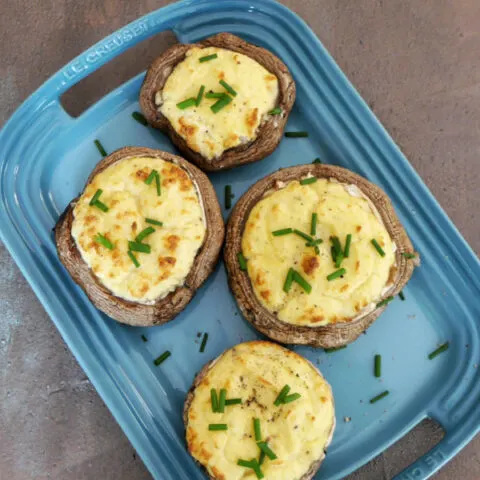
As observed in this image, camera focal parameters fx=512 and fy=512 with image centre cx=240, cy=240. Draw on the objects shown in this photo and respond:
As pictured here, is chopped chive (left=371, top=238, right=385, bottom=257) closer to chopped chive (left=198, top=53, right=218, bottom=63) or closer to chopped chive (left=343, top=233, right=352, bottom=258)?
chopped chive (left=343, top=233, right=352, bottom=258)

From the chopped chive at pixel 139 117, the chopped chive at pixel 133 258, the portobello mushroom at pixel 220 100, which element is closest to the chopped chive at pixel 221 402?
the chopped chive at pixel 133 258

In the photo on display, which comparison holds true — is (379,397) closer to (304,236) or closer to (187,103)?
(304,236)

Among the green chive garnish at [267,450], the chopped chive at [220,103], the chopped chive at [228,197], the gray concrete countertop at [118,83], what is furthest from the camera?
the gray concrete countertop at [118,83]

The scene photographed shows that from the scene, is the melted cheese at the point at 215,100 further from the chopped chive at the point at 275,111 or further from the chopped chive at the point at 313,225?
the chopped chive at the point at 313,225

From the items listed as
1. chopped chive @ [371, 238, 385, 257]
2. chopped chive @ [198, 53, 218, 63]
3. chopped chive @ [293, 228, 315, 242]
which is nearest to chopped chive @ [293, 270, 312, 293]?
chopped chive @ [293, 228, 315, 242]

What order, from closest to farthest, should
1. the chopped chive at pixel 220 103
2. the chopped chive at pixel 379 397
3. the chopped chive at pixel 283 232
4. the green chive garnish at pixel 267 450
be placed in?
the green chive garnish at pixel 267 450, the chopped chive at pixel 283 232, the chopped chive at pixel 220 103, the chopped chive at pixel 379 397

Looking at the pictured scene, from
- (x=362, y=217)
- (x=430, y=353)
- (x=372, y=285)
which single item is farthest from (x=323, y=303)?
(x=430, y=353)
